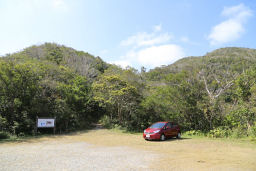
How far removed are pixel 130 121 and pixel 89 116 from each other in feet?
24.3

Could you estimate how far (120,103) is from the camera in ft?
59.6

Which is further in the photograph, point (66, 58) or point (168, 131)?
point (66, 58)

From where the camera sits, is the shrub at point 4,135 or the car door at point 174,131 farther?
the car door at point 174,131

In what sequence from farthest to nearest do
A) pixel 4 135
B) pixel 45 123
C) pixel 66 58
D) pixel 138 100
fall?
pixel 66 58
pixel 138 100
pixel 45 123
pixel 4 135

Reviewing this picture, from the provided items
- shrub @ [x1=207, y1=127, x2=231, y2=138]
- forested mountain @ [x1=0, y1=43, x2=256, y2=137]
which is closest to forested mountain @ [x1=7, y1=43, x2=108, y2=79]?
forested mountain @ [x1=0, y1=43, x2=256, y2=137]

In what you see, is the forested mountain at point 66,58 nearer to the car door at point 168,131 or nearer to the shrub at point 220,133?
the car door at point 168,131

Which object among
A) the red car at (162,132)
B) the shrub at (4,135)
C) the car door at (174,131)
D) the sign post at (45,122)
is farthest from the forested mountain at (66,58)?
the car door at (174,131)

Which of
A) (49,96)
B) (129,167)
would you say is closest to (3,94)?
(49,96)

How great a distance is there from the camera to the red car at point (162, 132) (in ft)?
40.0

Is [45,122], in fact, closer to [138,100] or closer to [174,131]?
[138,100]

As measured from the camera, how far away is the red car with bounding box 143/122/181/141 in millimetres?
12188

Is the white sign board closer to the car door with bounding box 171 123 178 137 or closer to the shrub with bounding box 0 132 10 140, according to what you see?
the shrub with bounding box 0 132 10 140

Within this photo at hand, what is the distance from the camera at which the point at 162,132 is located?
12391mm

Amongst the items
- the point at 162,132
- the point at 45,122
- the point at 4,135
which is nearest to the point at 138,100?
the point at 162,132
